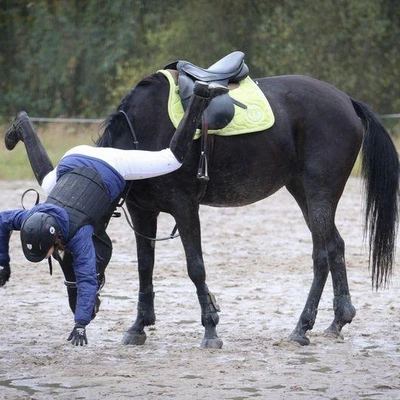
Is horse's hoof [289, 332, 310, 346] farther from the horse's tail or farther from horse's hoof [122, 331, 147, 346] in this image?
horse's hoof [122, 331, 147, 346]

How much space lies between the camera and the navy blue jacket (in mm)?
6109

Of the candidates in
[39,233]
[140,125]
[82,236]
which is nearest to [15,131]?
[140,125]

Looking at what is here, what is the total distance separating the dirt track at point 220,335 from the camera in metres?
5.73

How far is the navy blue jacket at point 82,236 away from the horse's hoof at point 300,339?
1.54 m

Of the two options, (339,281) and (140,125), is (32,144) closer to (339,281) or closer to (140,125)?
(140,125)

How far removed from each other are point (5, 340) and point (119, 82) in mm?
20279

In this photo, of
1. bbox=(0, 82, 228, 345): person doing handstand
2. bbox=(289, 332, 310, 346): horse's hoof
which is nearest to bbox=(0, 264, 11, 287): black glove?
bbox=(0, 82, 228, 345): person doing handstand

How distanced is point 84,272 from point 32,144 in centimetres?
133

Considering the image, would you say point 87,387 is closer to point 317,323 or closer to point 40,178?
point 40,178

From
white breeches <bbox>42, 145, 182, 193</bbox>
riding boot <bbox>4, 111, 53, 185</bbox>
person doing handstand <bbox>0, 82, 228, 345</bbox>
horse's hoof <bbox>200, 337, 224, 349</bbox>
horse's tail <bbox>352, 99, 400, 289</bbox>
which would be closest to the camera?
person doing handstand <bbox>0, 82, 228, 345</bbox>

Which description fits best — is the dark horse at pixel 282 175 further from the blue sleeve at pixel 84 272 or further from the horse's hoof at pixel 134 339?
the blue sleeve at pixel 84 272

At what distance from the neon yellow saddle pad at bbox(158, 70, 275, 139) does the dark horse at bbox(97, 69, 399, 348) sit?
6cm

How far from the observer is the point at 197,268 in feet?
22.7

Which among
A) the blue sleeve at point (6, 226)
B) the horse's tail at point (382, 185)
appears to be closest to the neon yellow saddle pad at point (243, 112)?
the horse's tail at point (382, 185)
